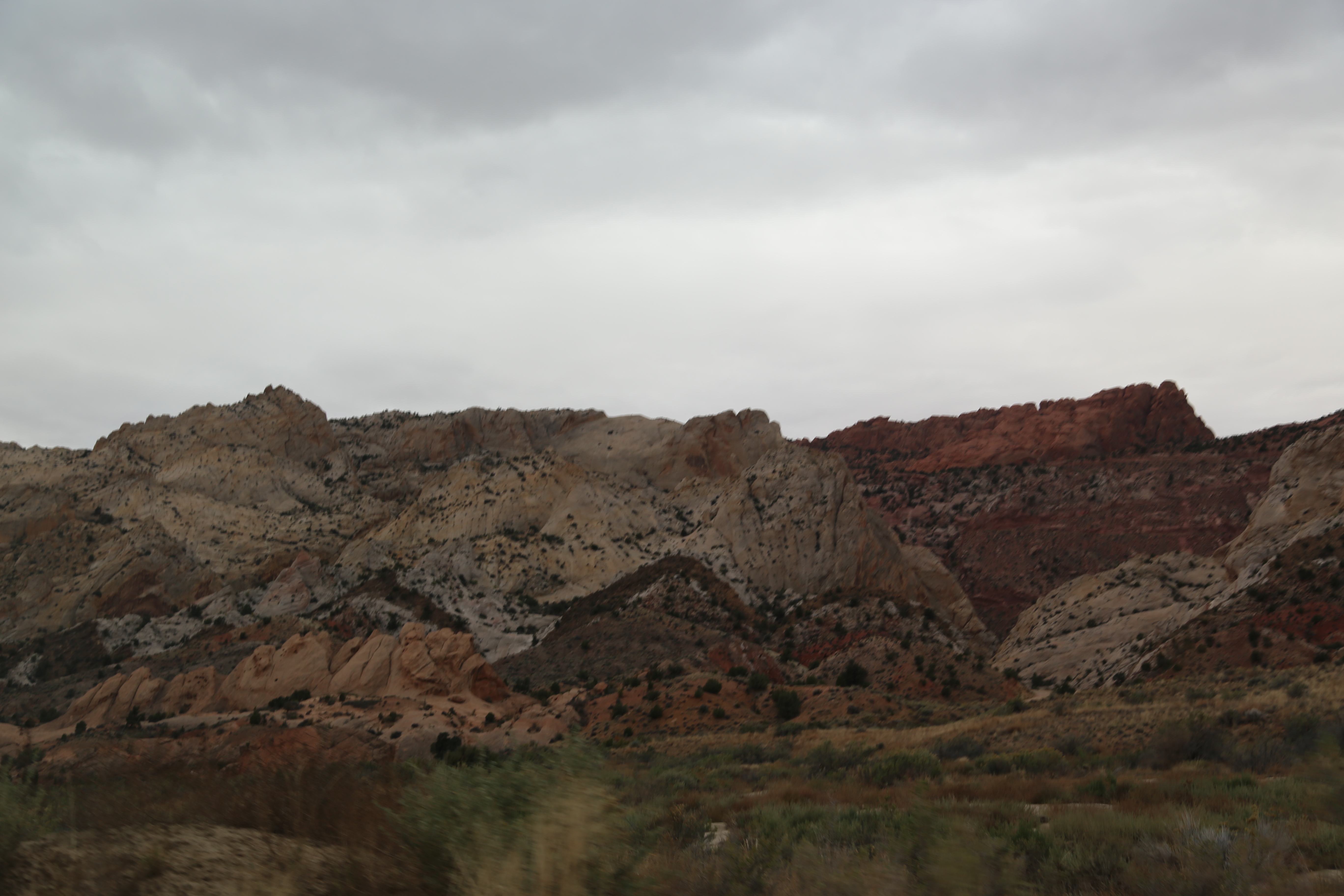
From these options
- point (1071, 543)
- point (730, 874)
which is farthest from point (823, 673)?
point (1071, 543)

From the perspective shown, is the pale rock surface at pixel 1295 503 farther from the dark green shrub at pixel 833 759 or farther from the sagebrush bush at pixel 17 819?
the sagebrush bush at pixel 17 819

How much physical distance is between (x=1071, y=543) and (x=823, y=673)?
5593 centimetres

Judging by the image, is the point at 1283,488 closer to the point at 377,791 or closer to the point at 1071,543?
the point at 1071,543

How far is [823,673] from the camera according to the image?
45188 mm

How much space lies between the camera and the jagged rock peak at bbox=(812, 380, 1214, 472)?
120750mm

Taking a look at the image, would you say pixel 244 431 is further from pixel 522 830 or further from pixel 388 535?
pixel 522 830

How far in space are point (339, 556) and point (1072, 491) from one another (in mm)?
A: 79623

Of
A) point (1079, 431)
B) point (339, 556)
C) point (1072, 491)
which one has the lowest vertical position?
point (1072, 491)

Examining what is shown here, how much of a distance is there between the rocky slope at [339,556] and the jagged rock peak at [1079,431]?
1864 inches

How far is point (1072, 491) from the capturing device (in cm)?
9825

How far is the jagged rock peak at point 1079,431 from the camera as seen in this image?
121m

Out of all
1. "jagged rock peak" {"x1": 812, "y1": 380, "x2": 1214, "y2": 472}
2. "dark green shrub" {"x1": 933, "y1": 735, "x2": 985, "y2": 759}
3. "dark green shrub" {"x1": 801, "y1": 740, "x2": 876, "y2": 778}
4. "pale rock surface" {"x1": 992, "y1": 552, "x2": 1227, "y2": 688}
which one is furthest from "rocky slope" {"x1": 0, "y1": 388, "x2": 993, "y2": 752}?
"jagged rock peak" {"x1": 812, "y1": 380, "x2": 1214, "y2": 472}

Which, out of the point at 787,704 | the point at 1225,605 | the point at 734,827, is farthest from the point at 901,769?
the point at 1225,605

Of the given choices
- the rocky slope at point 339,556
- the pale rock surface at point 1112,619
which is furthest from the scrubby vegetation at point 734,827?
the pale rock surface at point 1112,619
